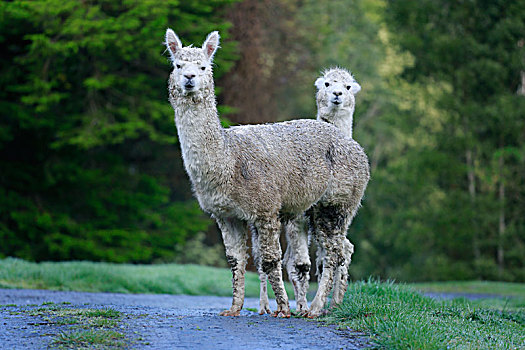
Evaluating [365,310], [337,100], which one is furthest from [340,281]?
[337,100]

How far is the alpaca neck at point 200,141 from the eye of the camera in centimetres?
717

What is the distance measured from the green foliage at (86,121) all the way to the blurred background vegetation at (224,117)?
0.05 metres

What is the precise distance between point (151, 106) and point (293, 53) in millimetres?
11402

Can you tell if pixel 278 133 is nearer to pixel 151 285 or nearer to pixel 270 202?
pixel 270 202

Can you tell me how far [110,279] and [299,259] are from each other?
6.20 m

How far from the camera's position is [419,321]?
21.9ft

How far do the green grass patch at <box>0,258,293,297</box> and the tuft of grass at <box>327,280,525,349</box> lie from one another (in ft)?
17.2

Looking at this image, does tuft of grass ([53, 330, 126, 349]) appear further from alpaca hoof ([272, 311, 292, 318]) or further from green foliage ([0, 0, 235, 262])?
green foliage ([0, 0, 235, 262])

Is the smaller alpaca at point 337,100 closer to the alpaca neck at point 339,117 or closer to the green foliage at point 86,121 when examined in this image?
the alpaca neck at point 339,117

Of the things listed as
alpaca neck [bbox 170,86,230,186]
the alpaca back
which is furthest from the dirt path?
alpaca neck [bbox 170,86,230,186]

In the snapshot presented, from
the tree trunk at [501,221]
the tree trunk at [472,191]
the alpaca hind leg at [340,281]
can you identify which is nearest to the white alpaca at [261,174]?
the alpaca hind leg at [340,281]

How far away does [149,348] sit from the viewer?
574cm

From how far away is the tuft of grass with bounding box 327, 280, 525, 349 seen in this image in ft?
19.7

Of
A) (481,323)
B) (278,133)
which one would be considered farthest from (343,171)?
(481,323)
